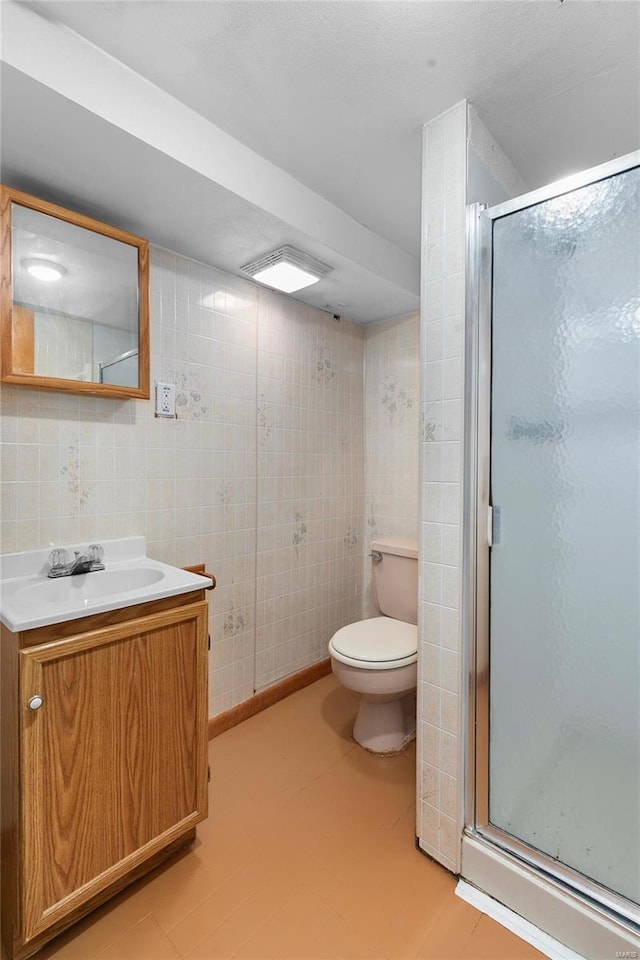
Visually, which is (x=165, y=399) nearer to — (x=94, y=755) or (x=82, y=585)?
(x=82, y=585)

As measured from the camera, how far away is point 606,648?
1.08 meters

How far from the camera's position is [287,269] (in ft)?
6.14

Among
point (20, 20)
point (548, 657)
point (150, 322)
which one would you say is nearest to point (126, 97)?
point (20, 20)

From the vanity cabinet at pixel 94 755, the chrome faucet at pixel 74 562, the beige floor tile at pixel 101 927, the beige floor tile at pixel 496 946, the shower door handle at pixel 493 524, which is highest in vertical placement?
the shower door handle at pixel 493 524

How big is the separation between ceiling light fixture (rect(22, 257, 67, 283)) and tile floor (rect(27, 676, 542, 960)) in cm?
183

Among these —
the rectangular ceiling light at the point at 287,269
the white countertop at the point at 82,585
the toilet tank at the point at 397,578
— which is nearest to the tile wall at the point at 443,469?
the rectangular ceiling light at the point at 287,269

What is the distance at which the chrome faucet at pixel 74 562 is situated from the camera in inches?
57.1

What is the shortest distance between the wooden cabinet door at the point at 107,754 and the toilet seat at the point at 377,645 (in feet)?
2.12

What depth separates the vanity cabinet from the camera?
1.03m

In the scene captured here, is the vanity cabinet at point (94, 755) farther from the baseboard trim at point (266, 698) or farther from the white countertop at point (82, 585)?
the baseboard trim at point (266, 698)

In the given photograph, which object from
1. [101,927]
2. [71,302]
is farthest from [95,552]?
[101,927]

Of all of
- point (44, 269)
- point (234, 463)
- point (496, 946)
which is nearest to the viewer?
point (496, 946)

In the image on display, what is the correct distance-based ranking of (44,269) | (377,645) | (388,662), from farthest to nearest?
(377,645)
(388,662)
(44,269)

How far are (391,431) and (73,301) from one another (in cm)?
172
